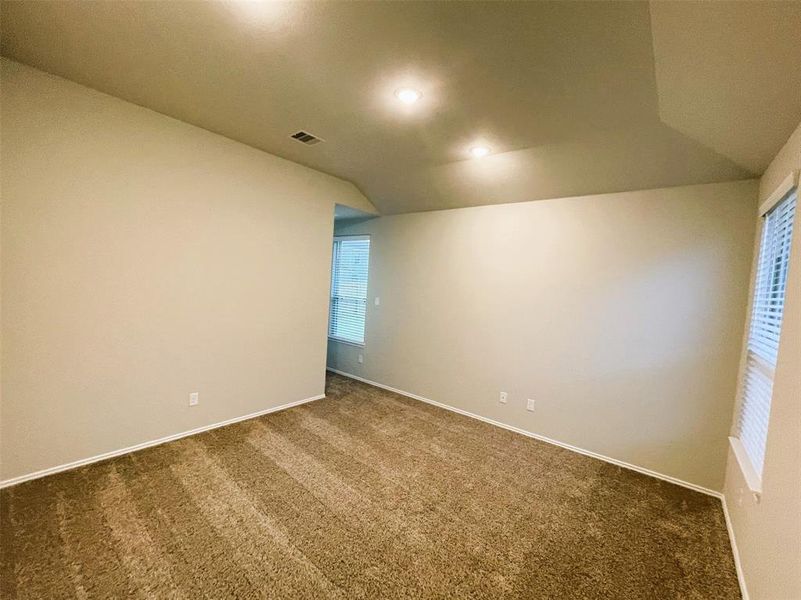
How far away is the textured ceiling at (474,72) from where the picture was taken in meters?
1.38

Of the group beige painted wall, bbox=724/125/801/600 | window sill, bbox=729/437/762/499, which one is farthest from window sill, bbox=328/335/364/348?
beige painted wall, bbox=724/125/801/600

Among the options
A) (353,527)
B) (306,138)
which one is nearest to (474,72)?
(306,138)

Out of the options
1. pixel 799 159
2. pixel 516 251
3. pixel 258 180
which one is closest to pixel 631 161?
pixel 799 159

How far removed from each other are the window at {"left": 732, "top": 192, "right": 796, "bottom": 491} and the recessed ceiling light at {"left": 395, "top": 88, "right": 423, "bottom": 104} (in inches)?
84.7

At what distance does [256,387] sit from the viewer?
11.0 feet

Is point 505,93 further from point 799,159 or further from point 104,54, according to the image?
point 104,54

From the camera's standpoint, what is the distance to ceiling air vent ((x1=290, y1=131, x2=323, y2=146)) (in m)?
2.74

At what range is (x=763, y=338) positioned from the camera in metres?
1.99

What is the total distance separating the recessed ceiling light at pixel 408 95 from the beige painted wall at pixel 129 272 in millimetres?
1778

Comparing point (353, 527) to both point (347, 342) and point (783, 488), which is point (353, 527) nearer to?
point (783, 488)

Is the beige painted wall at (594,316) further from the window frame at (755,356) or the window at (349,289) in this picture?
the window at (349,289)

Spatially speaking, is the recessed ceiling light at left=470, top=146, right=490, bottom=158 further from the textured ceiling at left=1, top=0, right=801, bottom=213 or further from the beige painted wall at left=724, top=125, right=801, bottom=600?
the beige painted wall at left=724, top=125, right=801, bottom=600

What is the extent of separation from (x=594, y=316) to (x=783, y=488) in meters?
1.81

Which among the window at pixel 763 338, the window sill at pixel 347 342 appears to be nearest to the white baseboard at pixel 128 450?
the window sill at pixel 347 342
